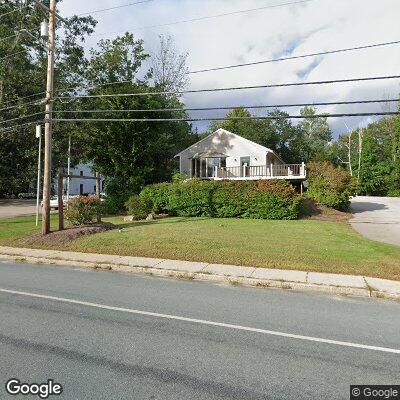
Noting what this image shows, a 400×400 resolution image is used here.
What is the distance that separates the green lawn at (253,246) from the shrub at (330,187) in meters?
9.61

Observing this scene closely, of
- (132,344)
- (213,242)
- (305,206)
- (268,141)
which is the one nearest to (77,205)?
(213,242)

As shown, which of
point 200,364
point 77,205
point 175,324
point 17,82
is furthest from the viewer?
point 17,82

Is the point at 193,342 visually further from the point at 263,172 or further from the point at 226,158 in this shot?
the point at 226,158

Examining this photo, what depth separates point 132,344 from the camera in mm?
4641

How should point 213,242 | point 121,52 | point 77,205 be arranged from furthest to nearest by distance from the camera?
point 121,52 < point 77,205 < point 213,242

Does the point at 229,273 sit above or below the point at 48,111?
below

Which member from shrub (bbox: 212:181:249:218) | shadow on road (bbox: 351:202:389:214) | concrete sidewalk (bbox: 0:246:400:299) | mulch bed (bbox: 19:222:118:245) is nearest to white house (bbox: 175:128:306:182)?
shadow on road (bbox: 351:202:389:214)

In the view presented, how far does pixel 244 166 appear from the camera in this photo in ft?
105

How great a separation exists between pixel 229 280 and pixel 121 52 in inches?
1242

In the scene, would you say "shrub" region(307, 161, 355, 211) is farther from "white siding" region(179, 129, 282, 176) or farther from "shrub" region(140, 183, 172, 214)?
"shrub" region(140, 183, 172, 214)

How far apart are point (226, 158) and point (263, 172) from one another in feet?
15.2

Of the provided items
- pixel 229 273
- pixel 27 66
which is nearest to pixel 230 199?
pixel 229 273

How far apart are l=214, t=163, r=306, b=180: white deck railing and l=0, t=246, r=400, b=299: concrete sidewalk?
70.0 feet

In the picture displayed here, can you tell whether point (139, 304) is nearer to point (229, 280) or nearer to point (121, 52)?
point (229, 280)
